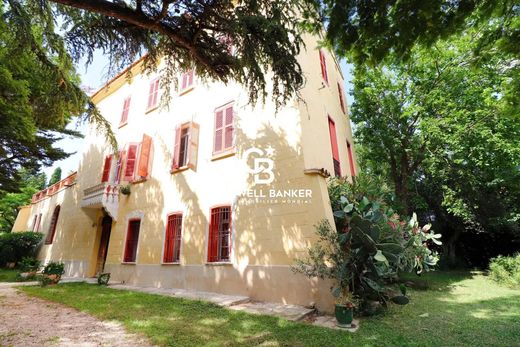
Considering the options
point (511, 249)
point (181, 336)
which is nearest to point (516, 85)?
point (181, 336)

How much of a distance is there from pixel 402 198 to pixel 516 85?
32.5ft

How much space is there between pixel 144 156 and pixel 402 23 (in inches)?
417

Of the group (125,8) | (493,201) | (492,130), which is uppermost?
(492,130)

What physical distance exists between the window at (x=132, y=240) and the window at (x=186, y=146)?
323 centimetres

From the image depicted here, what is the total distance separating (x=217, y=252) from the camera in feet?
27.6

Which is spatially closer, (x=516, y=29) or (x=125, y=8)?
(x=516, y=29)

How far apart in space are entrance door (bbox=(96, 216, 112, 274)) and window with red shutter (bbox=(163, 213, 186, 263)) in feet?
18.9

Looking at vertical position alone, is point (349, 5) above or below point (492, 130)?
below

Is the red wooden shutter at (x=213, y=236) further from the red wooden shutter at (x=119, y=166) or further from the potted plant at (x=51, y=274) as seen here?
the red wooden shutter at (x=119, y=166)

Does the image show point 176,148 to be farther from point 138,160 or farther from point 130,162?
point 130,162

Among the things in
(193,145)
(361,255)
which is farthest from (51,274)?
(361,255)

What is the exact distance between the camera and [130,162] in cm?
1214

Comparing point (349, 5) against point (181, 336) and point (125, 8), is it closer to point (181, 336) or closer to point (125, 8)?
point (125, 8)

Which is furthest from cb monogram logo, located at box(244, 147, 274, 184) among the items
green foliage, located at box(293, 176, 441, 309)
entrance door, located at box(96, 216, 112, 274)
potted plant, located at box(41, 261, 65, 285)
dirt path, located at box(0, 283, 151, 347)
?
entrance door, located at box(96, 216, 112, 274)
